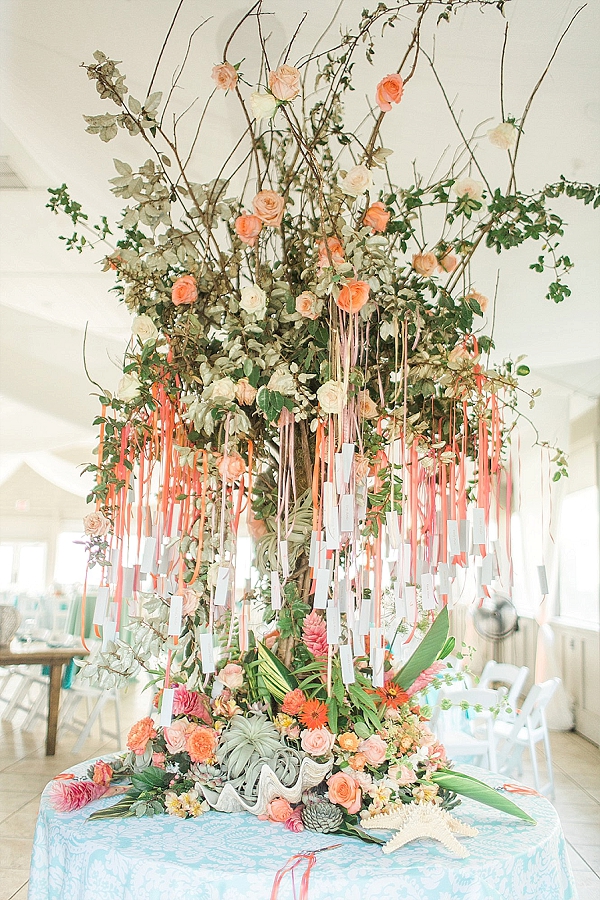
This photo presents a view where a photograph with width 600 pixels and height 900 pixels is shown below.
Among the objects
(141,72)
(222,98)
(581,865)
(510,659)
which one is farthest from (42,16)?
(510,659)

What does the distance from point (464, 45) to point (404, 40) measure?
0.55 ft

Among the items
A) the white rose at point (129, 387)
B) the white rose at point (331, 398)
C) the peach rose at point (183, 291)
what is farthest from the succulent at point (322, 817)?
the peach rose at point (183, 291)

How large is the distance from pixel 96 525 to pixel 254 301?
589mm

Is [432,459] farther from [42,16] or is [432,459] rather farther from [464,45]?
[42,16]

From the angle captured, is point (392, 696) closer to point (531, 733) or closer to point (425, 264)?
point (425, 264)

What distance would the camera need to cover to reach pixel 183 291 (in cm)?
158

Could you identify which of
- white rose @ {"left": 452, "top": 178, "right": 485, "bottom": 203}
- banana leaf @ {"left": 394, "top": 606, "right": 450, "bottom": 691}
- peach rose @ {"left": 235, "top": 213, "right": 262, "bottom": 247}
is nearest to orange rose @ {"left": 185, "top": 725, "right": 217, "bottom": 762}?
banana leaf @ {"left": 394, "top": 606, "right": 450, "bottom": 691}

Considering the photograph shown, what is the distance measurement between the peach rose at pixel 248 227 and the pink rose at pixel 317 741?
106cm

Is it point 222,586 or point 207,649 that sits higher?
point 222,586

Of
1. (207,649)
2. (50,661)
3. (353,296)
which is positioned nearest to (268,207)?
(353,296)

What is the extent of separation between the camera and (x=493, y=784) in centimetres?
195

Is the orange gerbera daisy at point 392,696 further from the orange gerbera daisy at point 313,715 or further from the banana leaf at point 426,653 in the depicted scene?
the orange gerbera daisy at point 313,715

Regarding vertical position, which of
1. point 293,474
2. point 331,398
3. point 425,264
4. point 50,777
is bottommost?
point 50,777

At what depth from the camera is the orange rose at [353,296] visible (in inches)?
55.7
